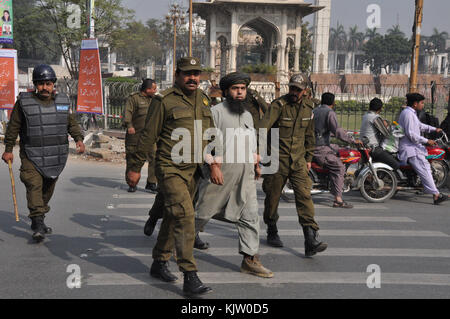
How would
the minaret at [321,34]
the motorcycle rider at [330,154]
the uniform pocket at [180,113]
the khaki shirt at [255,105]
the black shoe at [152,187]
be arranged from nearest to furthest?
the uniform pocket at [180,113] < the khaki shirt at [255,105] < the motorcycle rider at [330,154] < the black shoe at [152,187] < the minaret at [321,34]

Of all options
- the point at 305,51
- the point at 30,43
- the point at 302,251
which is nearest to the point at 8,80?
the point at 302,251

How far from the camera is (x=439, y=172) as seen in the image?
344 inches

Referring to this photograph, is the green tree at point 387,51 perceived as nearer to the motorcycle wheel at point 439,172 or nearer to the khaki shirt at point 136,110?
the motorcycle wheel at point 439,172

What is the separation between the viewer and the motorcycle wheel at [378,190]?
324 inches

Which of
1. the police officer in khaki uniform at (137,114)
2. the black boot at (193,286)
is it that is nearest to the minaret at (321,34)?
the police officer in khaki uniform at (137,114)

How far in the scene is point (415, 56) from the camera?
11.3 metres

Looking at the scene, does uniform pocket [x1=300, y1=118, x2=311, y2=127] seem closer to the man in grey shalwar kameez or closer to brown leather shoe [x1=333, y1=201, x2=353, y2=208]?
the man in grey shalwar kameez

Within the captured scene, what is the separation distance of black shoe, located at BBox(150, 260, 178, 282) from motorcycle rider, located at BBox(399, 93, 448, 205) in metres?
4.96

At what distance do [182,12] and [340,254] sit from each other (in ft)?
139

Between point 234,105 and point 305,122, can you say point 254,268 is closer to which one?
point 234,105

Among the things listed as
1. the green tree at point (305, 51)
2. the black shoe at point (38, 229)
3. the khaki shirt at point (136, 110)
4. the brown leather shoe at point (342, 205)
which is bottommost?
the brown leather shoe at point (342, 205)

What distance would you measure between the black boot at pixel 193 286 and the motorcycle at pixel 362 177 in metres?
4.36

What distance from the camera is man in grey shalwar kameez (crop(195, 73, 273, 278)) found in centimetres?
454
